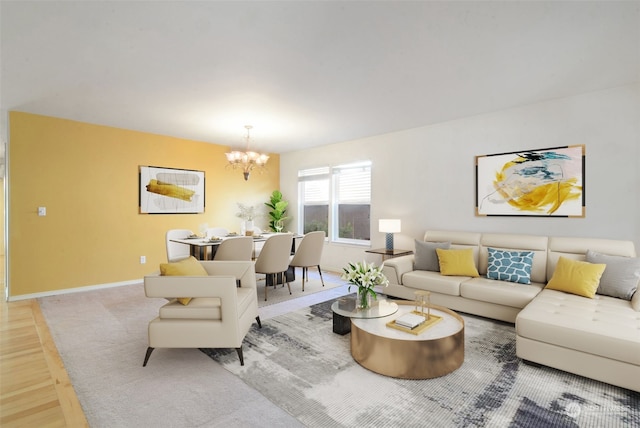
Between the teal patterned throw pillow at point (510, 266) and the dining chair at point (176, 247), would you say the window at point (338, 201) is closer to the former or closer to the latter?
the teal patterned throw pillow at point (510, 266)

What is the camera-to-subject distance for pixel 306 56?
2688mm

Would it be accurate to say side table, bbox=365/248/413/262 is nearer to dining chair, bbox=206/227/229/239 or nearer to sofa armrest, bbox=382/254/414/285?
sofa armrest, bbox=382/254/414/285

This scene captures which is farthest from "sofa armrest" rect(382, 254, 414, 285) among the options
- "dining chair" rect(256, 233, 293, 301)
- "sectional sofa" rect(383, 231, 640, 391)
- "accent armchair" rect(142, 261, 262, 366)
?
"accent armchair" rect(142, 261, 262, 366)

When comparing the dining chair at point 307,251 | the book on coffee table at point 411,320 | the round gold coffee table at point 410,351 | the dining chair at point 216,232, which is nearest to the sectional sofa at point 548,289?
the round gold coffee table at point 410,351

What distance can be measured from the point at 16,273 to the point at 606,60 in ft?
23.2

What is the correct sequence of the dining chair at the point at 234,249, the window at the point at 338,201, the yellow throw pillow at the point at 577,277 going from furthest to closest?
1. the window at the point at 338,201
2. the dining chair at the point at 234,249
3. the yellow throw pillow at the point at 577,277

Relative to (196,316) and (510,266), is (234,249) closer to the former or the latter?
(196,316)

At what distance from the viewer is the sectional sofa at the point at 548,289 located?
2.19 m

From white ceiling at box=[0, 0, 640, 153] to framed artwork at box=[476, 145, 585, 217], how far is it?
2.24 ft

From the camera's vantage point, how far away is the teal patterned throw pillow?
3471 millimetres

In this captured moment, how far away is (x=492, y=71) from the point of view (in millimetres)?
2984

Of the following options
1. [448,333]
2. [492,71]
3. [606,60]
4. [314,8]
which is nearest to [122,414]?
[448,333]

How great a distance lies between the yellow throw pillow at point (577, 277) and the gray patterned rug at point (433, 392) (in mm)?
839

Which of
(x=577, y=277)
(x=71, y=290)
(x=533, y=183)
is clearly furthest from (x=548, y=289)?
(x=71, y=290)
